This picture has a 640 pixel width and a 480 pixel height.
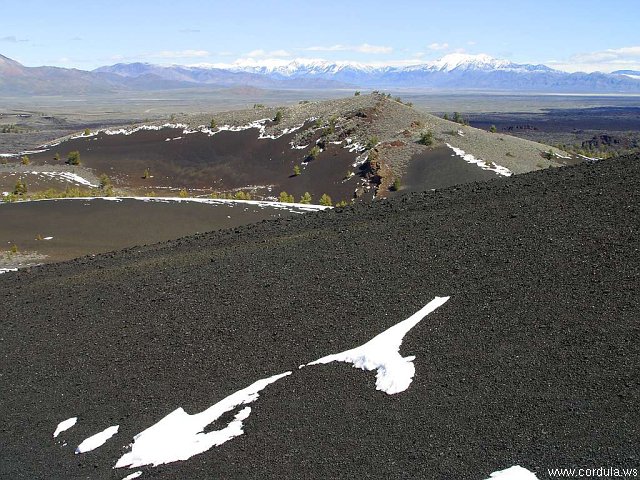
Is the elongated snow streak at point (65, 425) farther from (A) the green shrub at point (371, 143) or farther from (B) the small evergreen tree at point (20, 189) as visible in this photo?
(A) the green shrub at point (371, 143)

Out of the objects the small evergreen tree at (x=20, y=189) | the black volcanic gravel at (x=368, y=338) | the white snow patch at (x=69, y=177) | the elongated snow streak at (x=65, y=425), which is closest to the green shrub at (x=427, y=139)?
the white snow patch at (x=69, y=177)

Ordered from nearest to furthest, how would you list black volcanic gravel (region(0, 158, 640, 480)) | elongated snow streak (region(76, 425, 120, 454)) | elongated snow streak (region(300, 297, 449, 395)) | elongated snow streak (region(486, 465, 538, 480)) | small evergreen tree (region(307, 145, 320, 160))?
elongated snow streak (region(486, 465, 538, 480)) → black volcanic gravel (region(0, 158, 640, 480)) → elongated snow streak (region(76, 425, 120, 454)) → elongated snow streak (region(300, 297, 449, 395)) → small evergreen tree (region(307, 145, 320, 160))

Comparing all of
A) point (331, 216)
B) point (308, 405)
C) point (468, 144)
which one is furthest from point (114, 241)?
point (468, 144)

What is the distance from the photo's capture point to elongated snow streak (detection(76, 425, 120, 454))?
1020cm

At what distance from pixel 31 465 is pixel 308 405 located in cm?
454

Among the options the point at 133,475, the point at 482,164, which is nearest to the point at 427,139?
the point at 482,164

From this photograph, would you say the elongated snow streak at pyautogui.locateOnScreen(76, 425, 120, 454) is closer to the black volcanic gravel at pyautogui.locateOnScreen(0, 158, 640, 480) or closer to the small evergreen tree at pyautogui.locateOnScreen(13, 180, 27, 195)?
the black volcanic gravel at pyautogui.locateOnScreen(0, 158, 640, 480)

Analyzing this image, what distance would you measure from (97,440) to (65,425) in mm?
968

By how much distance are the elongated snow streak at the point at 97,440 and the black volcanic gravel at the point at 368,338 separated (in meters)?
0.15

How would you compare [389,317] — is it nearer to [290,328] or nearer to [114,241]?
[290,328]

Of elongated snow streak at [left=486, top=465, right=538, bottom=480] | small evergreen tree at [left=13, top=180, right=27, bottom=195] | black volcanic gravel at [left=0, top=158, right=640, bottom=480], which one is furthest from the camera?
small evergreen tree at [left=13, top=180, right=27, bottom=195]

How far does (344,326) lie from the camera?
12273 mm

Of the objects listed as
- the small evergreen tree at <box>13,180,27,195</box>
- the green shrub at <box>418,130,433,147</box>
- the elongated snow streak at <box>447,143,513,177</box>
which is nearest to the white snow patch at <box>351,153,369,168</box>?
the green shrub at <box>418,130,433,147</box>

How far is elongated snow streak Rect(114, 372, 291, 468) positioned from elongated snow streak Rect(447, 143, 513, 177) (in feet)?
114
